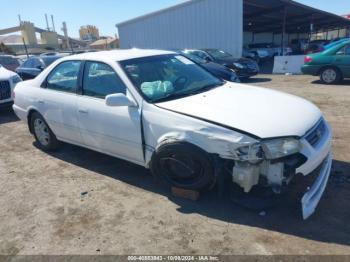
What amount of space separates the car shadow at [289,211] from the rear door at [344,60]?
7366 millimetres

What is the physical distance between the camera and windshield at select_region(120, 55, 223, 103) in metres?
3.68

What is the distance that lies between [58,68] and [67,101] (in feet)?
2.44

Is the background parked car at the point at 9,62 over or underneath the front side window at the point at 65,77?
underneath

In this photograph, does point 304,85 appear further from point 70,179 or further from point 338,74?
point 70,179

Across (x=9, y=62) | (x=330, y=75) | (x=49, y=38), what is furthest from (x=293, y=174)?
(x=49, y=38)

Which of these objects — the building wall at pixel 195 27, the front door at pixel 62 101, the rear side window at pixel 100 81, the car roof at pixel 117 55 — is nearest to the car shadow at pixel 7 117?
the front door at pixel 62 101

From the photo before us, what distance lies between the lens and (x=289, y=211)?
10.4ft

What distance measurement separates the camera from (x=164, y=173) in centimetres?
348

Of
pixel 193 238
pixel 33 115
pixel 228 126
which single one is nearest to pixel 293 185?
pixel 228 126

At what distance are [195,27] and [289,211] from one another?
58.4 ft

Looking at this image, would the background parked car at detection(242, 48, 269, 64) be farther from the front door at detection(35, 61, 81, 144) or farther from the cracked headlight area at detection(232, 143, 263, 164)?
the cracked headlight area at detection(232, 143, 263, 164)

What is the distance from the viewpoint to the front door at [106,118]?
11.9ft

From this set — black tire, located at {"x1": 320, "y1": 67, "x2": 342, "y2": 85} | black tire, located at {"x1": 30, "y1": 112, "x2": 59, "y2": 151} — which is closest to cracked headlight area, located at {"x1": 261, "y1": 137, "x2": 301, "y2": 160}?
black tire, located at {"x1": 30, "y1": 112, "x2": 59, "y2": 151}

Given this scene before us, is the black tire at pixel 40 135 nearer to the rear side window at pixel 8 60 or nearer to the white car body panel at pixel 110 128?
the white car body panel at pixel 110 128
